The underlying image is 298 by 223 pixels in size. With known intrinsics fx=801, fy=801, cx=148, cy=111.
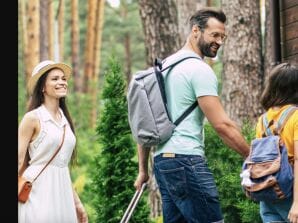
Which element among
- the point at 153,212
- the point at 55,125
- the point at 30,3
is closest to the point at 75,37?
the point at 30,3

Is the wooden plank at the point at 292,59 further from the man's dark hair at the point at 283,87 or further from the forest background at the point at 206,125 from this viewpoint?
→ the man's dark hair at the point at 283,87

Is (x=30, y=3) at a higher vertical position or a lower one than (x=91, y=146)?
higher

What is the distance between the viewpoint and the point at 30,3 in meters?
21.3

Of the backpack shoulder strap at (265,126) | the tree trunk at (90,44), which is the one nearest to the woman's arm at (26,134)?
the backpack shoulder strap at (265,126)

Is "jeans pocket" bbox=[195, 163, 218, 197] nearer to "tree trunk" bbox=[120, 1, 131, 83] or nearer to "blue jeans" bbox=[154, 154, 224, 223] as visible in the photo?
"blue jeans" bbox=[154, 154, 224, 223]

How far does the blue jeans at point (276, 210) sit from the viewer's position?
4785 mm

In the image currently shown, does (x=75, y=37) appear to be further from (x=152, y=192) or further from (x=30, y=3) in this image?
(x=152, y=192)

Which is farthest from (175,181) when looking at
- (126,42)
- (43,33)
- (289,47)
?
(126,42)

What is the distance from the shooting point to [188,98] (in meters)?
5.20

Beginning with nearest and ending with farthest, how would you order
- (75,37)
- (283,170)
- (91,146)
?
(283,170) → (91,146) → (75,37)

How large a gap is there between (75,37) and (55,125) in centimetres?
2944

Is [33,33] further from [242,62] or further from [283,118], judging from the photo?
[283,118]

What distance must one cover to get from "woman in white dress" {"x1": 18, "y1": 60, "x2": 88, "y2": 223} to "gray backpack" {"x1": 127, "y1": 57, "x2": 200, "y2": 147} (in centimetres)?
69

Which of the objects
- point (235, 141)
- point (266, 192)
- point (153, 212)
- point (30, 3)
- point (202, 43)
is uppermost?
point (30, 3)
